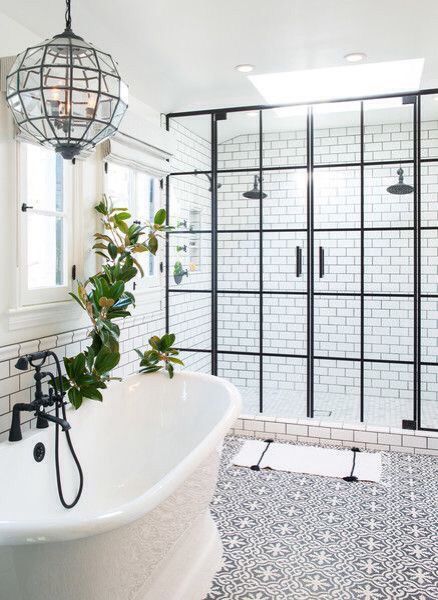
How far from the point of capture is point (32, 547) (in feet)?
5.30

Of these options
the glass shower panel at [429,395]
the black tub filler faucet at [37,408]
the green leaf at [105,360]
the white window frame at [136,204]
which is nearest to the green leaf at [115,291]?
the green leaf at [105,360]

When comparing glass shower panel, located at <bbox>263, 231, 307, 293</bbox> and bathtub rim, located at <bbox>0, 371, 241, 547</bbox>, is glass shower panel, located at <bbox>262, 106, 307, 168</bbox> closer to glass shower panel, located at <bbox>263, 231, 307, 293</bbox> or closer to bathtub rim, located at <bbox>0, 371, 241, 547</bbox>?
glass shower panel, located at <bbox>263, 231, 307, 293</bbox>

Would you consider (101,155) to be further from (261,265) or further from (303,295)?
(303,295)

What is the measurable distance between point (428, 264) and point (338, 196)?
0.87m

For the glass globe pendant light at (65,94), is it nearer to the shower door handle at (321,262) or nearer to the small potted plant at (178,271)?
the shower door handle at (321,262)

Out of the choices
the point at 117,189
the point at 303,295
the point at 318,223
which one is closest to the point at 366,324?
the point at 303,295

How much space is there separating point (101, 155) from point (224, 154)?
4.61ft

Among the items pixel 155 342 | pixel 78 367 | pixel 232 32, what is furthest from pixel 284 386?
pixel 232 32

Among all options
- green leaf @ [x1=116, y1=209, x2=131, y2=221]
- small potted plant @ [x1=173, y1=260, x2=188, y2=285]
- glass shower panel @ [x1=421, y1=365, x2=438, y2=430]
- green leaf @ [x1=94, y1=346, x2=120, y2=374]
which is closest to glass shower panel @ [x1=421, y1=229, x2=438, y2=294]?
glass shower panel @ [x1=421, y1=365, x2=438, y2=430]

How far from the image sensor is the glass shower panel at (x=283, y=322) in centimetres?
472

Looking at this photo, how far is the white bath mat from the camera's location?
12.6 feet

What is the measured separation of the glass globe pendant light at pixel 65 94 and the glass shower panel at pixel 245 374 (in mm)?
3084

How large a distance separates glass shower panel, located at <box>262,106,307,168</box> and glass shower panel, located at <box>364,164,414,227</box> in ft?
1.84

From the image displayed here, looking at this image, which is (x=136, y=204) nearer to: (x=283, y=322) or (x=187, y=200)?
(x=187, y=200)
